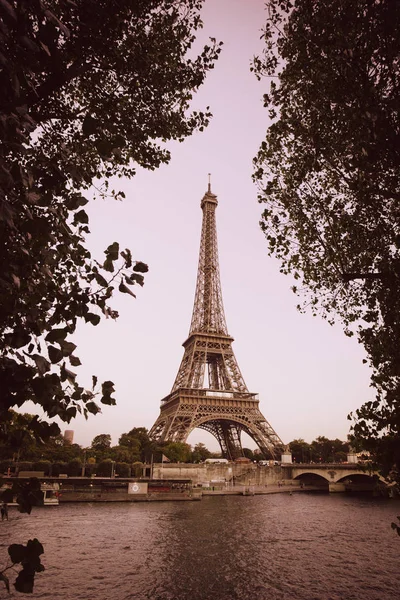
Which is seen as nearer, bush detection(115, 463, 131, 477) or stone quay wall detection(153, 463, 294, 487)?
bush detection(115, 463, 131, 477)

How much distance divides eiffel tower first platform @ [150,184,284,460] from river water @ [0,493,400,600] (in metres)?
28.5

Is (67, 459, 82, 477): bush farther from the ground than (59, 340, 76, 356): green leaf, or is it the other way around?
(59, 340, 76, 356): green leaf

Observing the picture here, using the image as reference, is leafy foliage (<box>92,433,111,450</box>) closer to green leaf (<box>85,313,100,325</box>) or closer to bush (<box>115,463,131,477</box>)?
bush (<box>115,463,131,477</box>)

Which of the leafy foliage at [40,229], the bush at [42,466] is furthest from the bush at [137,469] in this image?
the leafy foliage at [40,229]

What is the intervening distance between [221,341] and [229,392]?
977 cm

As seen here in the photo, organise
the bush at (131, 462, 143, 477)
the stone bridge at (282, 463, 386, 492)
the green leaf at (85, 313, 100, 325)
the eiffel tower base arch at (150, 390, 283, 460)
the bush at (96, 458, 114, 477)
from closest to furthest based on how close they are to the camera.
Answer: the green leaf at (85, 313, 100, 325), the bush at (96, 458, 114, 477), the bush at (131, 462, 143, 477), the eiffel tower base arch at (150, 390, 283, 460), the stone bridge at (282, 463, 386, 492)

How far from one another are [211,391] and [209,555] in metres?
49.5

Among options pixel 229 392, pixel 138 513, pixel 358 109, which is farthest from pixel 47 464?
pixel 358 109

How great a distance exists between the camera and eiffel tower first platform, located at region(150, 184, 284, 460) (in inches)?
2746

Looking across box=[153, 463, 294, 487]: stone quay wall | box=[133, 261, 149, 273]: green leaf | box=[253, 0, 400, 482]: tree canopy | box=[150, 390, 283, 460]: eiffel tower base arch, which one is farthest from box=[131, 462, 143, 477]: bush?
box=[133, 261, 149, 273]: green leaf

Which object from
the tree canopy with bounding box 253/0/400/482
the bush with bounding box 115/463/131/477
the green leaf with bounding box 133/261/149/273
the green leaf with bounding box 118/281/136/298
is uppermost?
the tree canopy with bounding box 253/0/400/482

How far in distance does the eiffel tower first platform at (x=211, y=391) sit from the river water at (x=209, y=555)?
28.5m

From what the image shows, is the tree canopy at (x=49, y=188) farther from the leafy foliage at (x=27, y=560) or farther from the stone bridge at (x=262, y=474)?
the stone bridge at (x=262, y=474)

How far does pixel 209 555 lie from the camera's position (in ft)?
77.3
